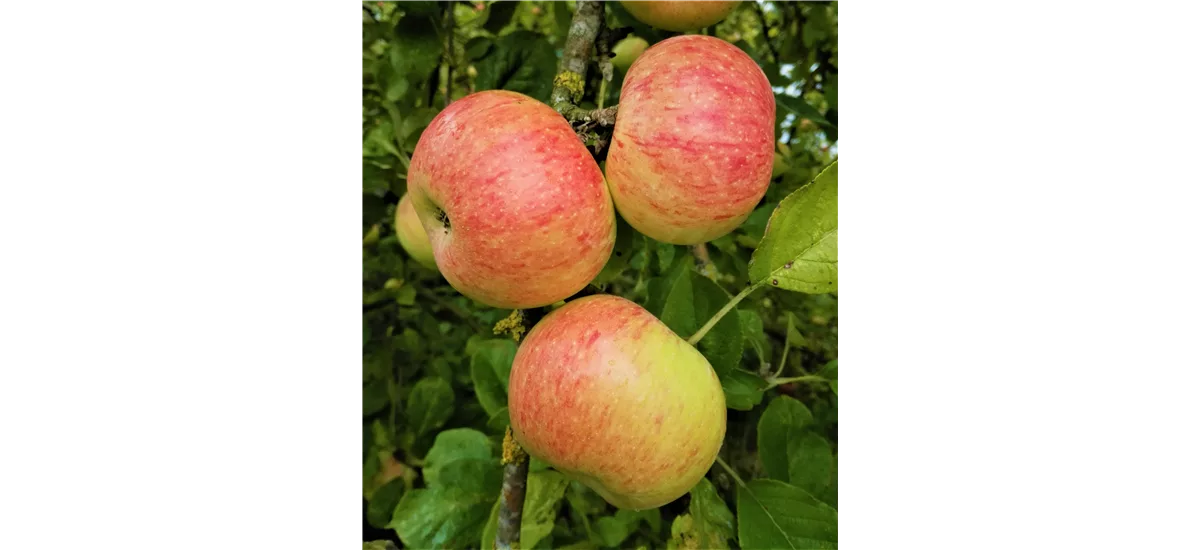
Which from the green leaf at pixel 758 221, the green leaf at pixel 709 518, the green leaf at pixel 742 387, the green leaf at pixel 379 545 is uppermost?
the green leaf at pixel 758 221

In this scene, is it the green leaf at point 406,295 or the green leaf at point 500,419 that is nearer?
the green leaf at point 500,419

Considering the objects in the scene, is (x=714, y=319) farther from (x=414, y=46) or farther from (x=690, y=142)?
(x=414, y=46)

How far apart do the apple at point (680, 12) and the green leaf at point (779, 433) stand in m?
0.45

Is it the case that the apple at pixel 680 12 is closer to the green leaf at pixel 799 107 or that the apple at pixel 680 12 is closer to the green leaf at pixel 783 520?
the green leaf at pixel 799 107

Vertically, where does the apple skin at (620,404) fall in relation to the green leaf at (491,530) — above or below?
above

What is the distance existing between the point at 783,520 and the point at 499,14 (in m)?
0.77

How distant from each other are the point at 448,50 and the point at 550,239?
1.71 feet

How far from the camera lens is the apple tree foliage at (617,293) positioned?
0.67m

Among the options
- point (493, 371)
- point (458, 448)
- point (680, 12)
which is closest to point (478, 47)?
point (680, 12)

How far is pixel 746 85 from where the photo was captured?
0.59m

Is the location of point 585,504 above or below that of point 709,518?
below

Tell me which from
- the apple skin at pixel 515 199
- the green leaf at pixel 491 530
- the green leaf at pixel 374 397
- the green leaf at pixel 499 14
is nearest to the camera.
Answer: the apple skin at pixel 515 199

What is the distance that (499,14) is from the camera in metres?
0.97

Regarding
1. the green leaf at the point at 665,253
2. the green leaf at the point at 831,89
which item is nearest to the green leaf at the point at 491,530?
the green leaf at the point at 665,253
